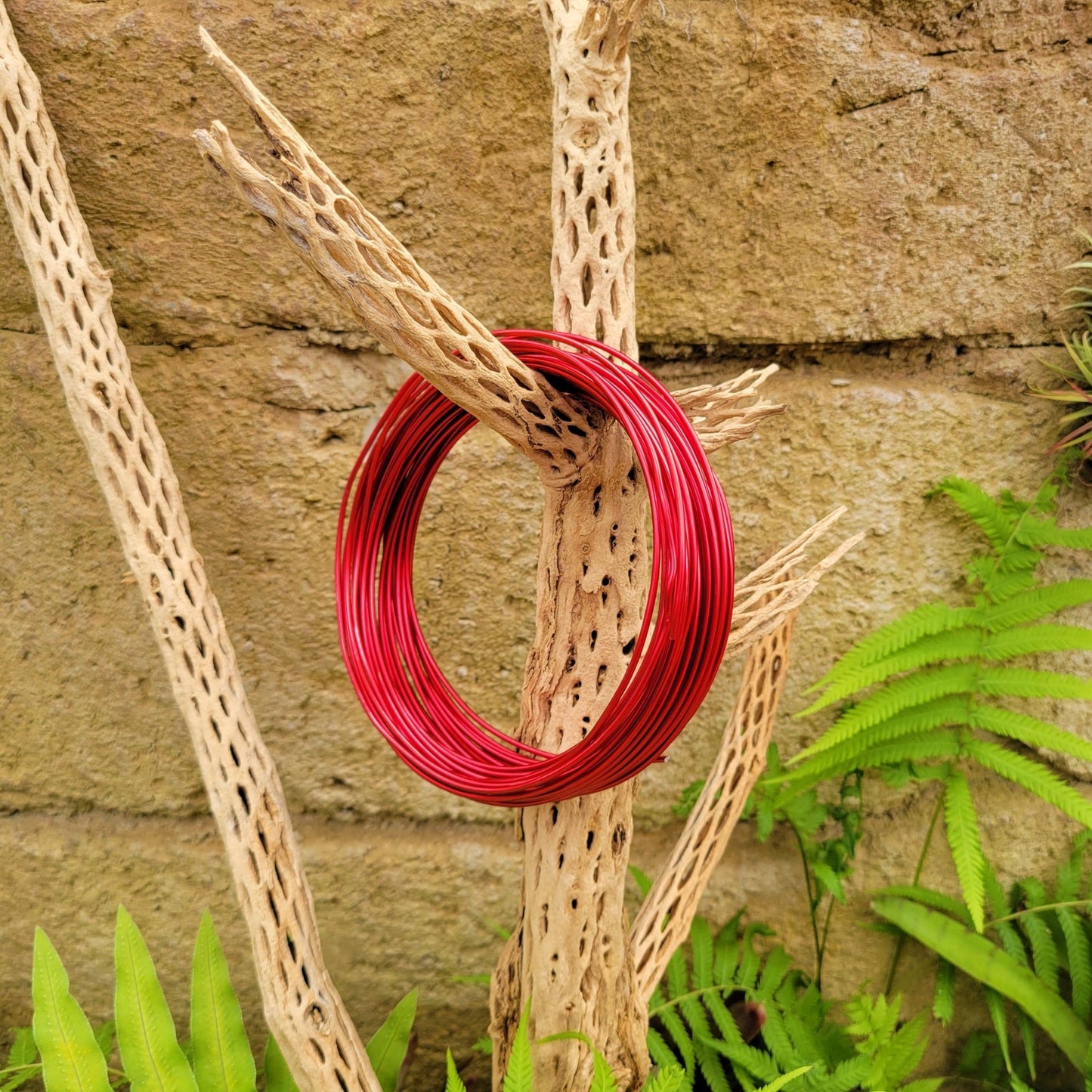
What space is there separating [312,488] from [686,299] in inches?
21.0

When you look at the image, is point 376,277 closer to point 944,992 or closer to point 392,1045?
point 392,1045

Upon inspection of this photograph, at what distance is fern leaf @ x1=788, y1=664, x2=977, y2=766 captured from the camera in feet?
3.78

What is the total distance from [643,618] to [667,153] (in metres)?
0.61

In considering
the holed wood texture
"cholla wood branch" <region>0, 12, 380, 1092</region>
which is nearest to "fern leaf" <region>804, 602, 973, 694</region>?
the holed wood texture

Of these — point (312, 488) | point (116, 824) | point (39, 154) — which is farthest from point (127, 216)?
point (116, 824)

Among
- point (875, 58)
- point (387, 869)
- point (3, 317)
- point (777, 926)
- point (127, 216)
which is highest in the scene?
point (875, 58)

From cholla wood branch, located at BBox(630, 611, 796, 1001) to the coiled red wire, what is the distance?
0.30 meters

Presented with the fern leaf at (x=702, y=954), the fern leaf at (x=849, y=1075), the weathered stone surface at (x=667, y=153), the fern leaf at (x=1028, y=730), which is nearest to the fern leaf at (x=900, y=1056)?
the fern leaf at (x=849, y=1075)

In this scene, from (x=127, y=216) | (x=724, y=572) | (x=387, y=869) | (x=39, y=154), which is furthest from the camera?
(x=387, y=869)

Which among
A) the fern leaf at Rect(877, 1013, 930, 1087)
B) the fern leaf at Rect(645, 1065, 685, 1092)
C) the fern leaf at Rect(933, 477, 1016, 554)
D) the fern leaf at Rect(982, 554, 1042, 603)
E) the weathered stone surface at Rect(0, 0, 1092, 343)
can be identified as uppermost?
the weathered stone surface at Rect(0, 0, 1092, 343)

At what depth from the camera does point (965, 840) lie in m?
1.16

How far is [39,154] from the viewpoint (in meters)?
0.96

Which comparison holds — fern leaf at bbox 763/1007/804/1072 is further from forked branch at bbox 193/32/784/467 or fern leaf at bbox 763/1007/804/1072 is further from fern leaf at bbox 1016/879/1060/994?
forked branch at bbox 193/32/784/467

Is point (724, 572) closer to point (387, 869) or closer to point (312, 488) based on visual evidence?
point (312, 488)
